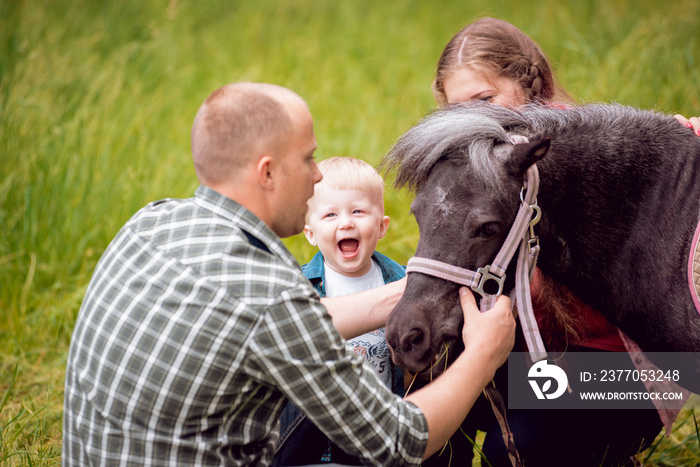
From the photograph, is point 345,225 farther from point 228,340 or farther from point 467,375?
point 228,340

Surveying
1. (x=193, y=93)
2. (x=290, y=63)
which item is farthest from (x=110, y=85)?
(x=290, y=63)

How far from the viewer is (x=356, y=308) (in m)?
2.37

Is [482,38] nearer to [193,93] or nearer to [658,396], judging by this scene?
[658,396]

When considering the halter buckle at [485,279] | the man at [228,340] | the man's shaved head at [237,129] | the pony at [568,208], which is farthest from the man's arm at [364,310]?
the man's shaved head at [237,129]

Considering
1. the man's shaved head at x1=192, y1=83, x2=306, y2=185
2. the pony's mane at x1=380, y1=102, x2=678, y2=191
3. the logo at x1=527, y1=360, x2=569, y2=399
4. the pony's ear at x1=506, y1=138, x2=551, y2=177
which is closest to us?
the man's shaved head at x1=192, y1=83, x2=306, y2=185

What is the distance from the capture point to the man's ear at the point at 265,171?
1.75m

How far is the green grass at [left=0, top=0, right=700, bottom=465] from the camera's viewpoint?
13.5ft

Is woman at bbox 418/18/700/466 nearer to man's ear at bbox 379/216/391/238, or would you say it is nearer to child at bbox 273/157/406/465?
child at bbox 273/157/406/465

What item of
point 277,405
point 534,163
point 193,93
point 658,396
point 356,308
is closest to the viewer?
point 277,405

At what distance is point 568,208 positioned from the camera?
7.68ft

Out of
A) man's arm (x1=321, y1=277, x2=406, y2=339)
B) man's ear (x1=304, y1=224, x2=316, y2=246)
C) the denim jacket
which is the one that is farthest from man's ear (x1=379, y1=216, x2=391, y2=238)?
the denim jacket

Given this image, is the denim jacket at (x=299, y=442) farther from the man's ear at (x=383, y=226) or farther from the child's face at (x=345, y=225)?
the man's ear at (x=383, y=226)

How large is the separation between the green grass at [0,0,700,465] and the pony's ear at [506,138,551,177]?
113 cm

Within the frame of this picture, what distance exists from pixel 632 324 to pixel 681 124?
33.9 inches
